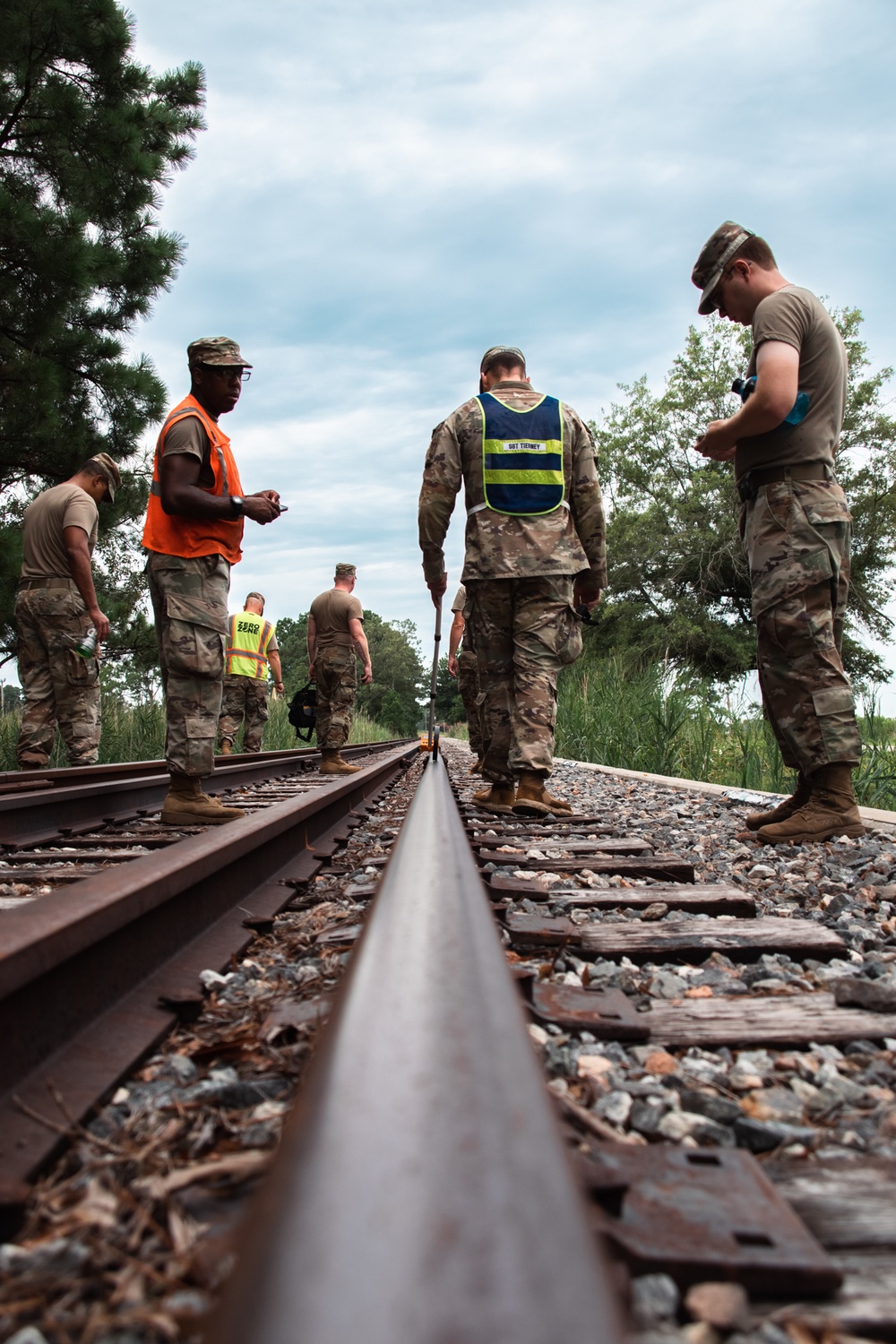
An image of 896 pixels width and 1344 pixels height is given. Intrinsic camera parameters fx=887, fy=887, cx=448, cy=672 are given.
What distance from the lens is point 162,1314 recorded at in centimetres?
64

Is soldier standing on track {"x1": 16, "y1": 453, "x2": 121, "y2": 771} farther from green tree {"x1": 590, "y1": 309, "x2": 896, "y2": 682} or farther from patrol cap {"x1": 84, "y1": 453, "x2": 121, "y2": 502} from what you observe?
green tree {"x1": 590, "y1": 309, "x2": 896, "y2": 682}

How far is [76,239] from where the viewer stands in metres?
7.97

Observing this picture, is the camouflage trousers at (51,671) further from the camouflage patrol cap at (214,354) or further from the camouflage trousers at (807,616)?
the camouflage trousers at (807,616)

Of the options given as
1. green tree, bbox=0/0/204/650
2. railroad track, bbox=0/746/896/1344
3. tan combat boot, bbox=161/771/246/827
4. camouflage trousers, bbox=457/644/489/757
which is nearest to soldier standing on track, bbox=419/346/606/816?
tan combat boot, bbox=161/771/246/827

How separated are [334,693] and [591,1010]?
6669mm

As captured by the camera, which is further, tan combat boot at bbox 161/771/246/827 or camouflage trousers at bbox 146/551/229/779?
tan combat boot at bbox 161/771/246/827

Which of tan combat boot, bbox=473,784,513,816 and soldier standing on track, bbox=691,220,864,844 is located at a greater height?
soldier standing on track, bbox=691,220,864,844

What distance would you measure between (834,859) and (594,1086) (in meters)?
2.19

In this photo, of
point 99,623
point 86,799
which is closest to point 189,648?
point 86,799

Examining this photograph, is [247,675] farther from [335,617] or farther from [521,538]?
[521,538]

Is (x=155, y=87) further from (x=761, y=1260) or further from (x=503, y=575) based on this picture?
(x=761, y=1260)

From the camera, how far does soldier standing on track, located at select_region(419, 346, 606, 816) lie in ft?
14.8

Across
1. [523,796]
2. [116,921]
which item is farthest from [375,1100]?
[523,796]

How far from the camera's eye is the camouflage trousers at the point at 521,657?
4.48m
